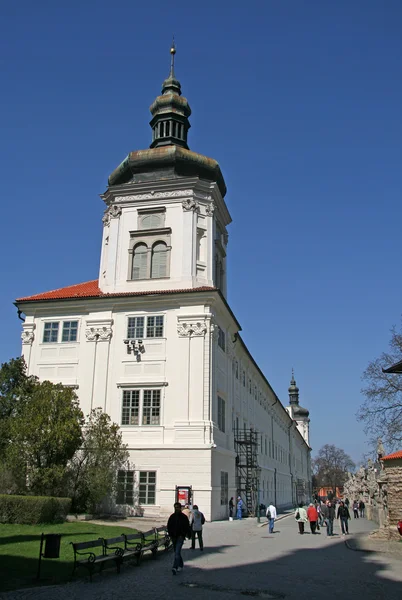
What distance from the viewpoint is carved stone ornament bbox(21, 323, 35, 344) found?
34125 mm

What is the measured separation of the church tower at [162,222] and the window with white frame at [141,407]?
638cm

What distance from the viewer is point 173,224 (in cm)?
3544

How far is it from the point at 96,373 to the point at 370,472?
76.6 feet

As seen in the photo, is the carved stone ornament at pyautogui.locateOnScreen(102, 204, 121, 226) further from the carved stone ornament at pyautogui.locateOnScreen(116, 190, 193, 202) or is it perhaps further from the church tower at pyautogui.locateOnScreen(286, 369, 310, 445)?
the church tower at pyautogui.locateOnScreen(286, 369, 310, 445)

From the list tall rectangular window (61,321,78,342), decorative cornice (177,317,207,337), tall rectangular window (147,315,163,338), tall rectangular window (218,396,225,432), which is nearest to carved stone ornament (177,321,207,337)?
decorative cornice (177,317,207,337)

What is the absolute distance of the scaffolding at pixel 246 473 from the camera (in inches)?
1446

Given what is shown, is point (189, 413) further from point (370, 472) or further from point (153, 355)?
point (370, 472)

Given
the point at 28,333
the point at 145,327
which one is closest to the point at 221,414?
the point at 145,327

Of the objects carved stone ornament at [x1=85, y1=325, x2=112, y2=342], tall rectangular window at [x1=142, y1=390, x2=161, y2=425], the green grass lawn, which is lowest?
the green grass lawn

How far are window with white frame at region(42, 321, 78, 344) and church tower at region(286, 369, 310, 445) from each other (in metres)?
97.2

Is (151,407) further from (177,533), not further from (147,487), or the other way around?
(177,533)

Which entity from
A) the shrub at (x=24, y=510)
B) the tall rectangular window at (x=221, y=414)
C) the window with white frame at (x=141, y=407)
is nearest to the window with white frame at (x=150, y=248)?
the window with white frame at (x=141, y=407)

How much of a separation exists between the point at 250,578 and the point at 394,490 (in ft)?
35.8

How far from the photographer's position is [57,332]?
3425cm
